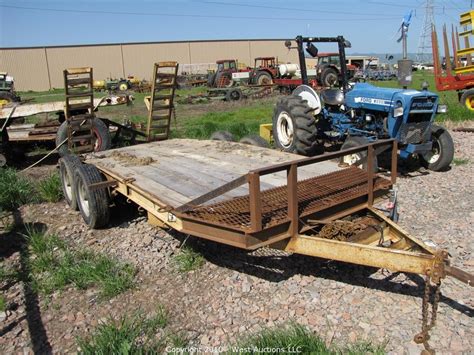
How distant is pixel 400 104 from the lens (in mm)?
6867

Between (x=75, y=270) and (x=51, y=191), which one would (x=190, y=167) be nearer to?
(x=75, y=270)

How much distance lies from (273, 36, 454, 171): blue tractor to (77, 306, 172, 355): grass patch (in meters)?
4.12

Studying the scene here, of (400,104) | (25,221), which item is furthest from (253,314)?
(400,104)

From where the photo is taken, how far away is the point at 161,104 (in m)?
7.88

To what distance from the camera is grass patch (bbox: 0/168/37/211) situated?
623 cm

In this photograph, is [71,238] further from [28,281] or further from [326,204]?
[326,204]

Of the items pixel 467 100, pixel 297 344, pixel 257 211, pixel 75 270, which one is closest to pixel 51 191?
pixel 75 270

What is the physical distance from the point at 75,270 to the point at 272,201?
6.29ft

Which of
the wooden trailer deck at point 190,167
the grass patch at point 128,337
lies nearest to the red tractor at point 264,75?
the wooden trailer deck at point 190,167

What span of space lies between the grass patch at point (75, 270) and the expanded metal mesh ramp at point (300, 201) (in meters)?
0.96

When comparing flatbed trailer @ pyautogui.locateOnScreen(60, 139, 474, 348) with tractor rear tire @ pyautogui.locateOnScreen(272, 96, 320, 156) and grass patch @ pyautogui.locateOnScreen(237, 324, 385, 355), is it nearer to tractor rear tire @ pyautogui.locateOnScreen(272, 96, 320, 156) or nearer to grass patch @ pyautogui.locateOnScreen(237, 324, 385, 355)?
grass patch @ pyautogui.locateOnScreen(237, 324, 385, 355)

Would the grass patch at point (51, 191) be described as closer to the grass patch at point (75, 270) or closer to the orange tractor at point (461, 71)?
the grass patch at point (75, 270)

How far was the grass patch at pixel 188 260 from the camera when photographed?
4195 mm

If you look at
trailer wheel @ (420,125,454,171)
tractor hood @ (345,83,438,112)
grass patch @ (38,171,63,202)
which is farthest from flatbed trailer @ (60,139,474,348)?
trailer wheel @ (420,125,454,171)
